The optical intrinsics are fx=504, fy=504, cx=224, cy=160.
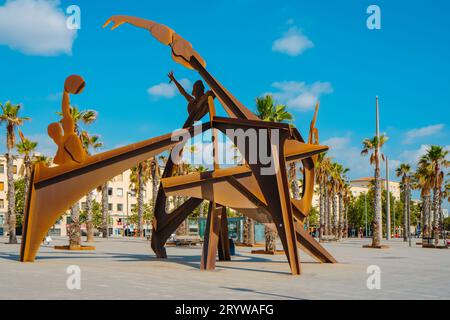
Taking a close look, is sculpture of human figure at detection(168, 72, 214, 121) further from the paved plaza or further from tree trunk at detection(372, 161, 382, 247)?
tree trunk at detection(372, 161, 382, 247)

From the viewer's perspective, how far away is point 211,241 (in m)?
15.6

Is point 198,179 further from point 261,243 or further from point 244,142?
point 261,243

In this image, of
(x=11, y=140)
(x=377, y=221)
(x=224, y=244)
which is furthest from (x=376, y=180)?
(x=11, y=140)

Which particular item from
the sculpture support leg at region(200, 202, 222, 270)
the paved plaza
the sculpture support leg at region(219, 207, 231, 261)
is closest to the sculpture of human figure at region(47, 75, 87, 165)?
the paved plaza

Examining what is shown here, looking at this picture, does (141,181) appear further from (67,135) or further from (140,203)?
(67,135)

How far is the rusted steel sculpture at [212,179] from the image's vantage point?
14.8 metres

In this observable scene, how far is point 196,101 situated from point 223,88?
2113 mm

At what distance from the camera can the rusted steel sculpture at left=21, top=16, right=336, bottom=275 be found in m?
14.8

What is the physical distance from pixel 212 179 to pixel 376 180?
2394cm

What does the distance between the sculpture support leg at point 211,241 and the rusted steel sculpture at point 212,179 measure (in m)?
0.03

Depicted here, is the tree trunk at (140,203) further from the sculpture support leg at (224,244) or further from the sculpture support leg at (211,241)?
the sculpture support leg at (211,241)

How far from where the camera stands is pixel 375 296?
1009cm

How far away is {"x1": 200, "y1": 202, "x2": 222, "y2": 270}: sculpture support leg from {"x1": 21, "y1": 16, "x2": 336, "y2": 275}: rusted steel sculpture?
31 mm

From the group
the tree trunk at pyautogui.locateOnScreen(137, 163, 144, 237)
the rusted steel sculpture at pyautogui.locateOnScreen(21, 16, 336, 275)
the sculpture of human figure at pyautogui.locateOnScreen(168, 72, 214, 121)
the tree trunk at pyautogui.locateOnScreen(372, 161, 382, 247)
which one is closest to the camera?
the rusted steel sculpture at pyautogui.locateOnScreen(21, 16, 336, 275)
